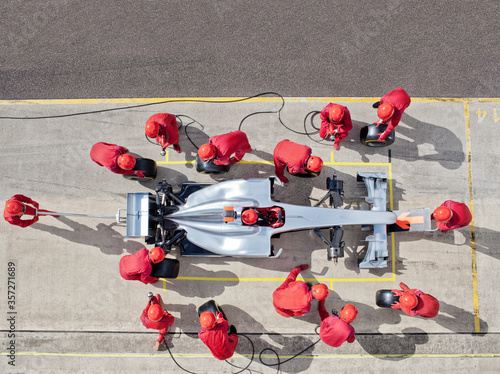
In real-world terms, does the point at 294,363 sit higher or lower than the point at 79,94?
lower

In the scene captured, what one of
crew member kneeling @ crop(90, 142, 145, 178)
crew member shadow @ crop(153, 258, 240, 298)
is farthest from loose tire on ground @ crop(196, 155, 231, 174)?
crew member shadow @ crop(153, 258, 240, 298)

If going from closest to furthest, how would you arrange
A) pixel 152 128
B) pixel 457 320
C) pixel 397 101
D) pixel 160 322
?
pixel 152 128 → pixel 397 101 → pixel 160 322 → pixel 457 320

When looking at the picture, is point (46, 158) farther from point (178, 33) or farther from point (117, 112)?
point (178, 33)

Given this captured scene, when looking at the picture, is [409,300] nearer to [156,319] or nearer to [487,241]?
[487,241]

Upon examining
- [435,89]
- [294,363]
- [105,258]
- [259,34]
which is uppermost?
[259,34]

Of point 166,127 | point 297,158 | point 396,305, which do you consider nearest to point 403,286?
point 396,305

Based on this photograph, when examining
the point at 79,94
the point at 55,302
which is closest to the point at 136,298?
the point at 55,302
